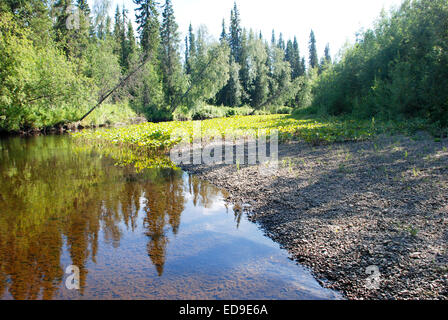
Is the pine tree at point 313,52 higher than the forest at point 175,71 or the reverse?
higher

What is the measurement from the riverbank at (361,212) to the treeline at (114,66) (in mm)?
17544

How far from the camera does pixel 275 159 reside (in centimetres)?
1005

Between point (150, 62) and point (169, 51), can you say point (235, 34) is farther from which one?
point (150, 62)

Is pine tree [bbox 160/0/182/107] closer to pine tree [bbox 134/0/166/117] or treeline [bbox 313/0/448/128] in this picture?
pine tree [bbox 134/0/166/117]

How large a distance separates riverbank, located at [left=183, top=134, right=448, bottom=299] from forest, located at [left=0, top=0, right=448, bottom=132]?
660 cm

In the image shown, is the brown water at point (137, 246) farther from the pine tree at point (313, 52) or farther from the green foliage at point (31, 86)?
the pine tree at point (313, 52)

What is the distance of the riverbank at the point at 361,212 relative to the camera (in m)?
3.61

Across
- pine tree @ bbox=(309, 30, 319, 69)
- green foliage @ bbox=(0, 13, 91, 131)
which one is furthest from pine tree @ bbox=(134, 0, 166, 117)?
pine tree @ bbox=(309, 30, 319, 69)

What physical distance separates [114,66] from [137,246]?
1298 inches

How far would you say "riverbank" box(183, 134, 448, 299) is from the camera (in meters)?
3.61

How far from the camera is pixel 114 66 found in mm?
33719

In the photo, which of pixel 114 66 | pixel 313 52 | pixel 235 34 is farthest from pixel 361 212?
pixel 313 52

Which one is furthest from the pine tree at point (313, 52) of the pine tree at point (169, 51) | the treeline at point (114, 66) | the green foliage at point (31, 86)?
the green foliage at point (31, 86)

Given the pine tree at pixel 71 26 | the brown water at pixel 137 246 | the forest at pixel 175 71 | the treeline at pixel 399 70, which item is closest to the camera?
the brown water at pixel 137 246
